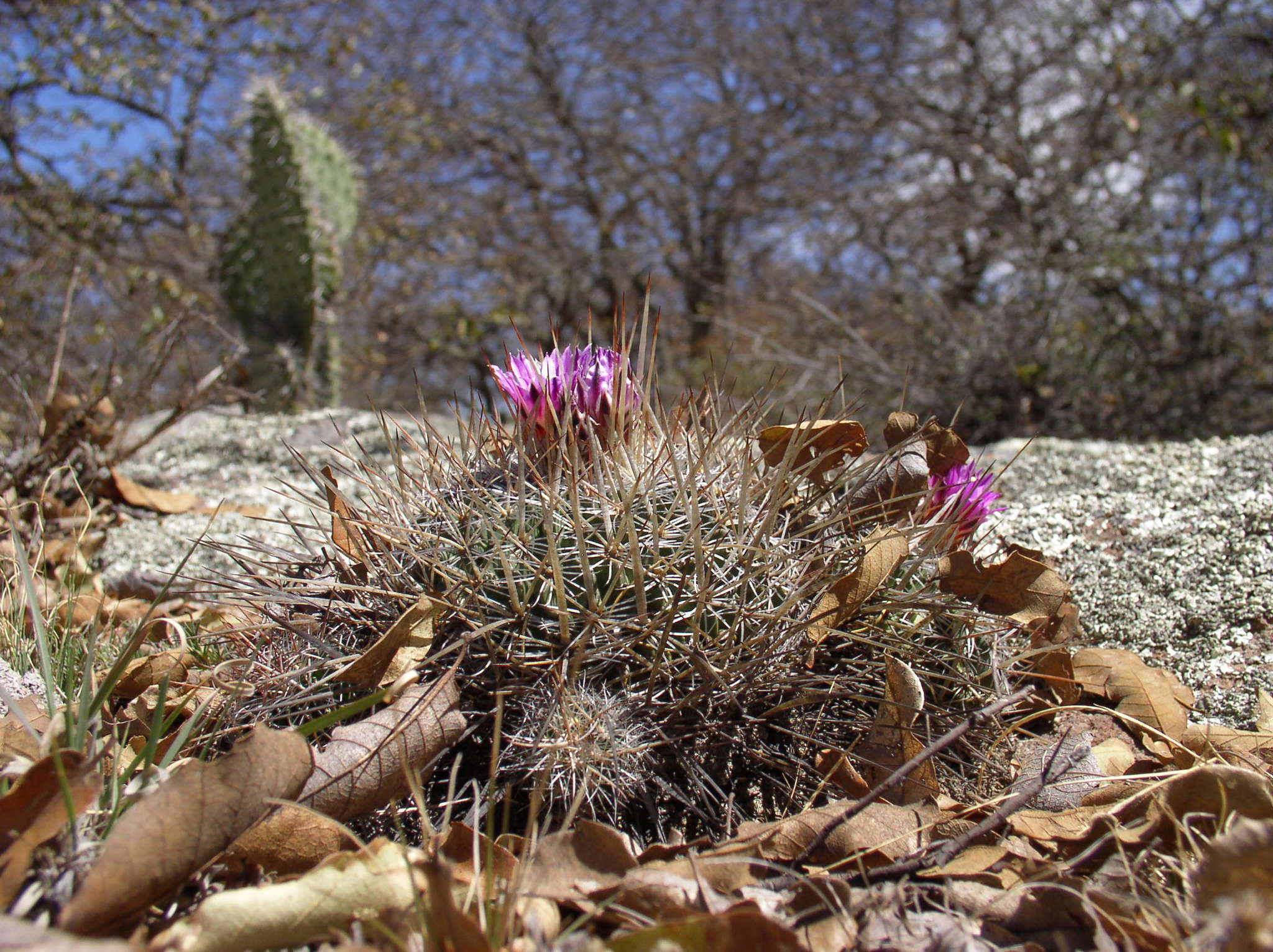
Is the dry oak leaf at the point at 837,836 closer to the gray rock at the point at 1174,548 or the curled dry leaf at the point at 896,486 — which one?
the curled dry leaf at the point at 896,486

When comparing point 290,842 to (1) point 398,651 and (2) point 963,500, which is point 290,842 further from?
(2) point 963,500

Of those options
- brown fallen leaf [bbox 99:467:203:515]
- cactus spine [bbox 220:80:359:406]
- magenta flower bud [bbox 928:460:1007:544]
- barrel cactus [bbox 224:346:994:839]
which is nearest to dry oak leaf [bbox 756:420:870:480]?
barrel cactus [bbox 224:346:994:839]

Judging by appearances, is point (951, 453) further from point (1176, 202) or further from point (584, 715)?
point (1176, 202)

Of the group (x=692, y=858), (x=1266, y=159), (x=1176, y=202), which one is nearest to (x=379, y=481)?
(x=692, y=858)

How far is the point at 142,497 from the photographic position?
3205 mm

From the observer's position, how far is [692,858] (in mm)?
1057

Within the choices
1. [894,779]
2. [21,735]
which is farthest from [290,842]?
[894,779]

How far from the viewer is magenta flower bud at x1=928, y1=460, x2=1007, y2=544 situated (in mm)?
1630

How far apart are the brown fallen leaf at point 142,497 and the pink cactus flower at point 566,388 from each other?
2117mm

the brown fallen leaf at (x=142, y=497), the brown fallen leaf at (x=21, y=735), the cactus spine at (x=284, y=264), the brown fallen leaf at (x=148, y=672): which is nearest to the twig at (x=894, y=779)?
the brown fallen leaf at (x=21, y=735)

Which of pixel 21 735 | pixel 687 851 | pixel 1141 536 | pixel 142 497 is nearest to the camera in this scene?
pixel 687 851

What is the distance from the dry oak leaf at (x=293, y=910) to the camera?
0.93 meters

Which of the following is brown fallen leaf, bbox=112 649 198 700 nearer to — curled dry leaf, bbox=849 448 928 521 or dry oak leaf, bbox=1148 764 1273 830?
curled dry leaf, bbox=849 448 928 521

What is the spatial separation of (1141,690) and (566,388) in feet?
3.82
